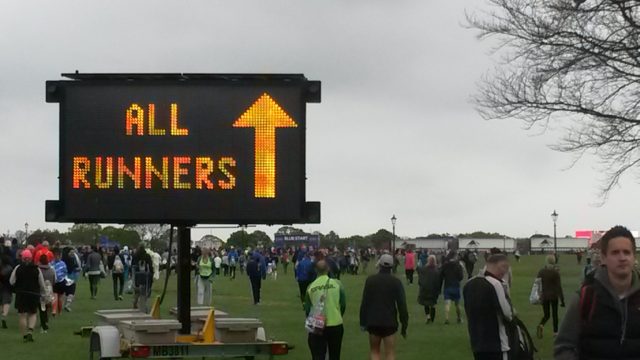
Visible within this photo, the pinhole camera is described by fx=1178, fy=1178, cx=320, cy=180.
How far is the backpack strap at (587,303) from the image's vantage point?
6668 mm

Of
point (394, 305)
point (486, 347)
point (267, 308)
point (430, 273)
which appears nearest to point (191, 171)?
point (394, 305)

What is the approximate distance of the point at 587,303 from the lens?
6.69 m

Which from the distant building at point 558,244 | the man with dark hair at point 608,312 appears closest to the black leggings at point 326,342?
the man with dark hair at point 608,312

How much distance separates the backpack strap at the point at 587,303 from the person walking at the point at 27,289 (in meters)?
17.8

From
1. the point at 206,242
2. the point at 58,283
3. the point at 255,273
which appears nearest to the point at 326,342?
the point at 58,283

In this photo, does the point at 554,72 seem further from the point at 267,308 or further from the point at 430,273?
the point at 267,308

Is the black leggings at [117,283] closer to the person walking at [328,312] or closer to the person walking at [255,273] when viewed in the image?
the person walking at [255,273]

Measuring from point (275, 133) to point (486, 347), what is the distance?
4.62 metres

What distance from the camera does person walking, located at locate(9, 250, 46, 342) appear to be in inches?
907

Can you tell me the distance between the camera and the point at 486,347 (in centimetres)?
1134

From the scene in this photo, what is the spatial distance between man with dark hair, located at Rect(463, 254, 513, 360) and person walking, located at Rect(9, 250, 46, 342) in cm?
1355

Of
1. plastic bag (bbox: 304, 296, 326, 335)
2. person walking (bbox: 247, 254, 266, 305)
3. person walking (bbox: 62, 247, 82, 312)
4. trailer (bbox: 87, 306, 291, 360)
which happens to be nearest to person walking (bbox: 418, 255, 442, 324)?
person walking (bbox: 247, 254, 266, 305)

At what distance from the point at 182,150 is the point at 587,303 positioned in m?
8.69

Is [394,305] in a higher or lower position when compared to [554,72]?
lower
